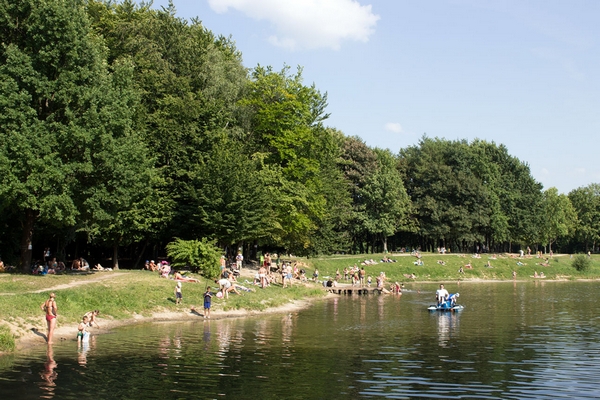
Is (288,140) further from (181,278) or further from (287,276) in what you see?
(181,278)

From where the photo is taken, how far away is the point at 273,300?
141 feet

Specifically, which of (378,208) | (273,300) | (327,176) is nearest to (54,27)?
(273,300)

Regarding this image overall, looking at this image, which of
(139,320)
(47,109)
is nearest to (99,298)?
(139,320)

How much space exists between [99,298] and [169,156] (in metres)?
20.2

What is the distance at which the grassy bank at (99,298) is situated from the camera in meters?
27.4

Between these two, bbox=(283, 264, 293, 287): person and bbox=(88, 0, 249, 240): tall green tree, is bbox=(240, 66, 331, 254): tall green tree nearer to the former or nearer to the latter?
bbox=(88, 0, 249, 240): tall green tree

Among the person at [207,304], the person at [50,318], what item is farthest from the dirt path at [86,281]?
the person at [207,304]

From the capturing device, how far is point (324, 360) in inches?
910

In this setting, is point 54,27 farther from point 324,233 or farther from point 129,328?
point 324,233

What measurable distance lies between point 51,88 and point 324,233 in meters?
43.9

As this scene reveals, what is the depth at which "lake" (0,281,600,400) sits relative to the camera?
18.1 meters

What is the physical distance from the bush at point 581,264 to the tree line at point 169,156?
1348 cm

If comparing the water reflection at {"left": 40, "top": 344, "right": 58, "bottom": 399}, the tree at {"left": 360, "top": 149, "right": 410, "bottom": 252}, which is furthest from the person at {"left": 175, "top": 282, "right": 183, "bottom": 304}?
the tree at {"left": 360, "top": 149, "right": 410, "bottom": 252}

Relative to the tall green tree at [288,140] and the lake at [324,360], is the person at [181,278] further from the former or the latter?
the tall green tree at [288,140]
